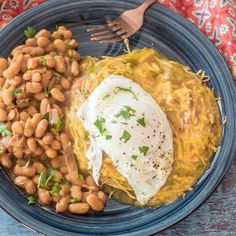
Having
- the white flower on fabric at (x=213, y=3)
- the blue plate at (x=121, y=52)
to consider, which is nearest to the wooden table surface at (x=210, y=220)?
the blue plate at (x=121, y=52)

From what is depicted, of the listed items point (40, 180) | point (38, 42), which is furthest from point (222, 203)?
point (38, 42)

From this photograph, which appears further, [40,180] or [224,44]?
[224,44]

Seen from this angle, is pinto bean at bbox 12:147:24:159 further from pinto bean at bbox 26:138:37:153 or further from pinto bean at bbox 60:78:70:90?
pinto bean at bbox 60:78:70:90

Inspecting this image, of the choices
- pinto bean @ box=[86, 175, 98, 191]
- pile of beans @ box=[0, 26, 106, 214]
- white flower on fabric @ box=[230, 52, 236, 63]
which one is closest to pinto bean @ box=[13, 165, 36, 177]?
pile of beans @ box=[0, 26, 106, 214]

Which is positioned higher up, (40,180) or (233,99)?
(233,99)

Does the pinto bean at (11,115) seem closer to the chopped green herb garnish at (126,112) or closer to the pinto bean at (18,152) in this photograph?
the pinto bean at (18,152)

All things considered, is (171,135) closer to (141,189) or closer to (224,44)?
(141,189)
